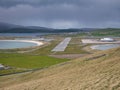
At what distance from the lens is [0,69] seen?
4978 cm

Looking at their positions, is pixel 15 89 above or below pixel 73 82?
below

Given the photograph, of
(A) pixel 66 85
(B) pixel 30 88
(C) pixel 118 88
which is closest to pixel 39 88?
(B) pixel 30 88

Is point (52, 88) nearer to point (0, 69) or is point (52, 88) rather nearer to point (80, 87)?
point (80, 87)

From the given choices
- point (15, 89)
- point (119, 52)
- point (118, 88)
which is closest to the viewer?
point (118, 88)

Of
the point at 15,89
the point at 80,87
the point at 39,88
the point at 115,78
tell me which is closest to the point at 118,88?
the point at 115,78

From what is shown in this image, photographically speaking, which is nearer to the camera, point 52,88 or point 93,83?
point 93,83

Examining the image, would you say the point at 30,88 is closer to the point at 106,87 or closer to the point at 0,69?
the point at 106,87

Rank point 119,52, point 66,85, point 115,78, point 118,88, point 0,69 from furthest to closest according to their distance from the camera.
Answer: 1. point 0,69
2. point 119,52
3. point 66,85
4. point 115,78
5. point 118,88

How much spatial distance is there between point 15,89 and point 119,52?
15.6m

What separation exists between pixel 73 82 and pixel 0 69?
3156 centimetres

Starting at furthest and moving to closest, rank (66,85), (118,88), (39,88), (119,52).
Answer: (119,52) → (39,88) → (66,85) → (118,88)

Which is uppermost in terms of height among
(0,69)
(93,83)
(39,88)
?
(93,83)

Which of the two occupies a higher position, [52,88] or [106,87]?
[106,87]

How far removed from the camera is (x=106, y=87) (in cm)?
1681
